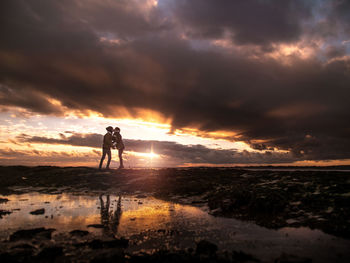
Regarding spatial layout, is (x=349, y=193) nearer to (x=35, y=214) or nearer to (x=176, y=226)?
(x=176, y=226)

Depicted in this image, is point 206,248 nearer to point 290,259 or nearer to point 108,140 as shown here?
point 290,259

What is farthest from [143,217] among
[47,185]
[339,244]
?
[47,185]

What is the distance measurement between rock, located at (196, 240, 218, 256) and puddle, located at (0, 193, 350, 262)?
25 cm

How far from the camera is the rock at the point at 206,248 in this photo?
625cm

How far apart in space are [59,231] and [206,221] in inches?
219

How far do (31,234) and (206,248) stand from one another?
5.78 metres

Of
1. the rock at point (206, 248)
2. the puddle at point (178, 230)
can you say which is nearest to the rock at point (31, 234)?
the puddle at point (178, 230)

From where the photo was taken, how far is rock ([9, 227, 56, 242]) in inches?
296

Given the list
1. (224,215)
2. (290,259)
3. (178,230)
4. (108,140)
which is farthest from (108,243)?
(108,140)

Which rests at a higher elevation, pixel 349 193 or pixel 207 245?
pixel 349 193

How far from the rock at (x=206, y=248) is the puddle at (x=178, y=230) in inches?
9.9

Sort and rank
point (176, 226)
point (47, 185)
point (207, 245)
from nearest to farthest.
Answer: point (207, 245) → point (176, 226) → point (47, 185)

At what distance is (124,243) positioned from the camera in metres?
7.00

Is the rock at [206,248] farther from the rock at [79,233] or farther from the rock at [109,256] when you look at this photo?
the rock at [79,233]
